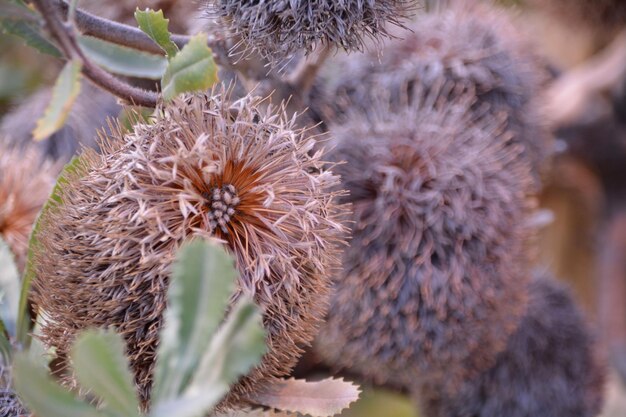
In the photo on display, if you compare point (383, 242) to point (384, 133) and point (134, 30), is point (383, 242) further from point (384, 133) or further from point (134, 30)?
point (134, 30)

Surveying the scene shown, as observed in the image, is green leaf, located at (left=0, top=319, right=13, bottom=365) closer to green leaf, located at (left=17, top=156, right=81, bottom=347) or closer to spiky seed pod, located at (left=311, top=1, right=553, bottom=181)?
green leaf, located at (left=17, top=156, right=81, bottom=347)

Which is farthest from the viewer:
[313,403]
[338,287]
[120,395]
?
[338,287]

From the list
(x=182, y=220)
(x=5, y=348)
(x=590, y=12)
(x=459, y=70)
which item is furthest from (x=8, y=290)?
(x=590, y=12)

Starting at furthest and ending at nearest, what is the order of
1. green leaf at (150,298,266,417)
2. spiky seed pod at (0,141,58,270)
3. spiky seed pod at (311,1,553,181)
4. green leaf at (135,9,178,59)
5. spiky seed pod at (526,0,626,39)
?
spiky seed pod at (526,0,626,39) → spiky seed pod at (311,1,553,181) → spiky seed pod at (0,141,58,270) → green leaf at (135,9,178,59) → green leaf at (150,298,266,417)

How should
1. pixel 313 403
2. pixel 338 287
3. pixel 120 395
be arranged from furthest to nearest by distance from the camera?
pixel 338 287, pixel 313 403, pixel 120 395

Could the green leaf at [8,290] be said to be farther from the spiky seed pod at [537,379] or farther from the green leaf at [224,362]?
the spiky seed pod at [537,379]

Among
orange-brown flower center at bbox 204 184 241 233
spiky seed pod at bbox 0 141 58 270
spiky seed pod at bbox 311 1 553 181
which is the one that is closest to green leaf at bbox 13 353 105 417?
orange-brown flower center at bbox 204 184 241 233

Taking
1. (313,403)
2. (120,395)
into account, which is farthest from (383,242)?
(120,395)
